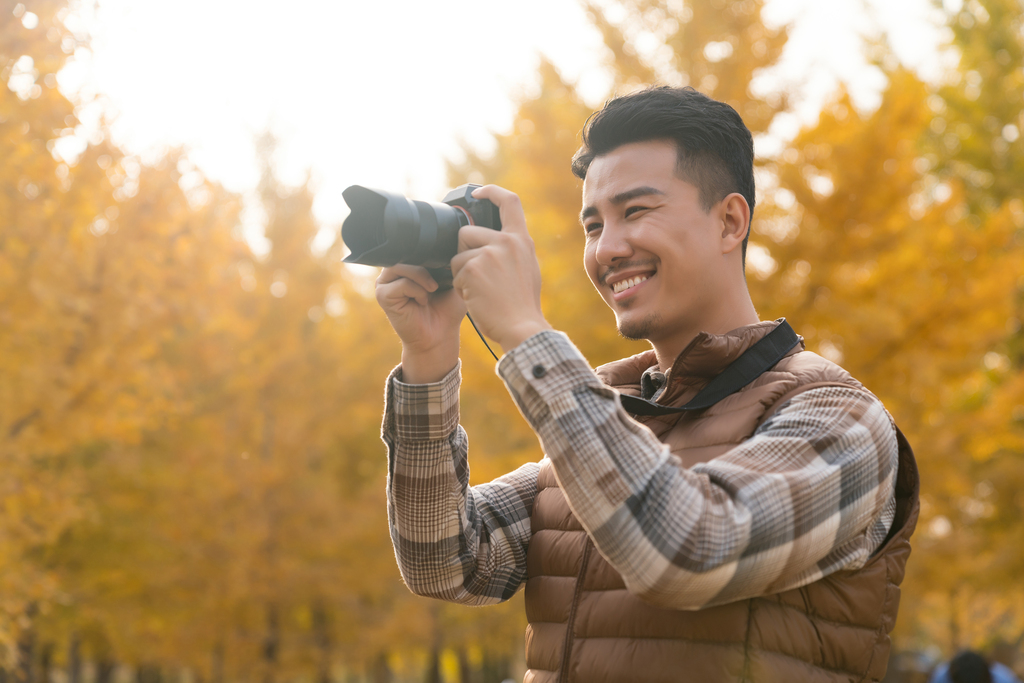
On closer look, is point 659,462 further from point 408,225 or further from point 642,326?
point 408,225

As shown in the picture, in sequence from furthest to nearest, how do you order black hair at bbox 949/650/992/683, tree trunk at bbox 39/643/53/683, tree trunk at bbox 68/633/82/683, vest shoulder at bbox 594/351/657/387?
tree trunk at bbox 39/643/53/683 < tree trunk at bbox 68/633/82/683 < black hair at bbox 949/650/992/683 < vest shoulder at bbox 594/351/657/387

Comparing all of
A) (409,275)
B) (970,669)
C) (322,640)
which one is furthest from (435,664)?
(409,275)

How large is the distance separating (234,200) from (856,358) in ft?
17.7

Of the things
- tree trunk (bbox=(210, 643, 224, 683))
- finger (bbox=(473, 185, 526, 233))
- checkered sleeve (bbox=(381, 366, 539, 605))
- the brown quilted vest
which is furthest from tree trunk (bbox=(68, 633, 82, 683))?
finger (bbox=(473, 185, 526, 233))

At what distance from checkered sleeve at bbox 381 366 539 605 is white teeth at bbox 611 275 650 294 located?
1.06ft

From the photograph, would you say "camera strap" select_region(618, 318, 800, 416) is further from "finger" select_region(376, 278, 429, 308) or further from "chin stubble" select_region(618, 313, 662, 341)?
"finger" select_region(376, 278, 429, 308)

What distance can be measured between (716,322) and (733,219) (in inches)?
7.6

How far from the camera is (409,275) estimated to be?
1.50 metres

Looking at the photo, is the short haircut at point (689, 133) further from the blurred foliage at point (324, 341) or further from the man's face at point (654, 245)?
the blurred foliage at point (324, 341)

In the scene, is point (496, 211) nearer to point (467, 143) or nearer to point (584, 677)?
point (584, 677)

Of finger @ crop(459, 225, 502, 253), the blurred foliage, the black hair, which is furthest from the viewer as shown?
the blurred foliage

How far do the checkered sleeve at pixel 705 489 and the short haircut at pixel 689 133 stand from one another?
19.0 inches

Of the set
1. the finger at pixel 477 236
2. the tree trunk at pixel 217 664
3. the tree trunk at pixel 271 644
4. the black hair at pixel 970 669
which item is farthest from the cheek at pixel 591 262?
the tree trunk at pixel 271 644

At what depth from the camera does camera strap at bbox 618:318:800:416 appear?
1.40 meters
